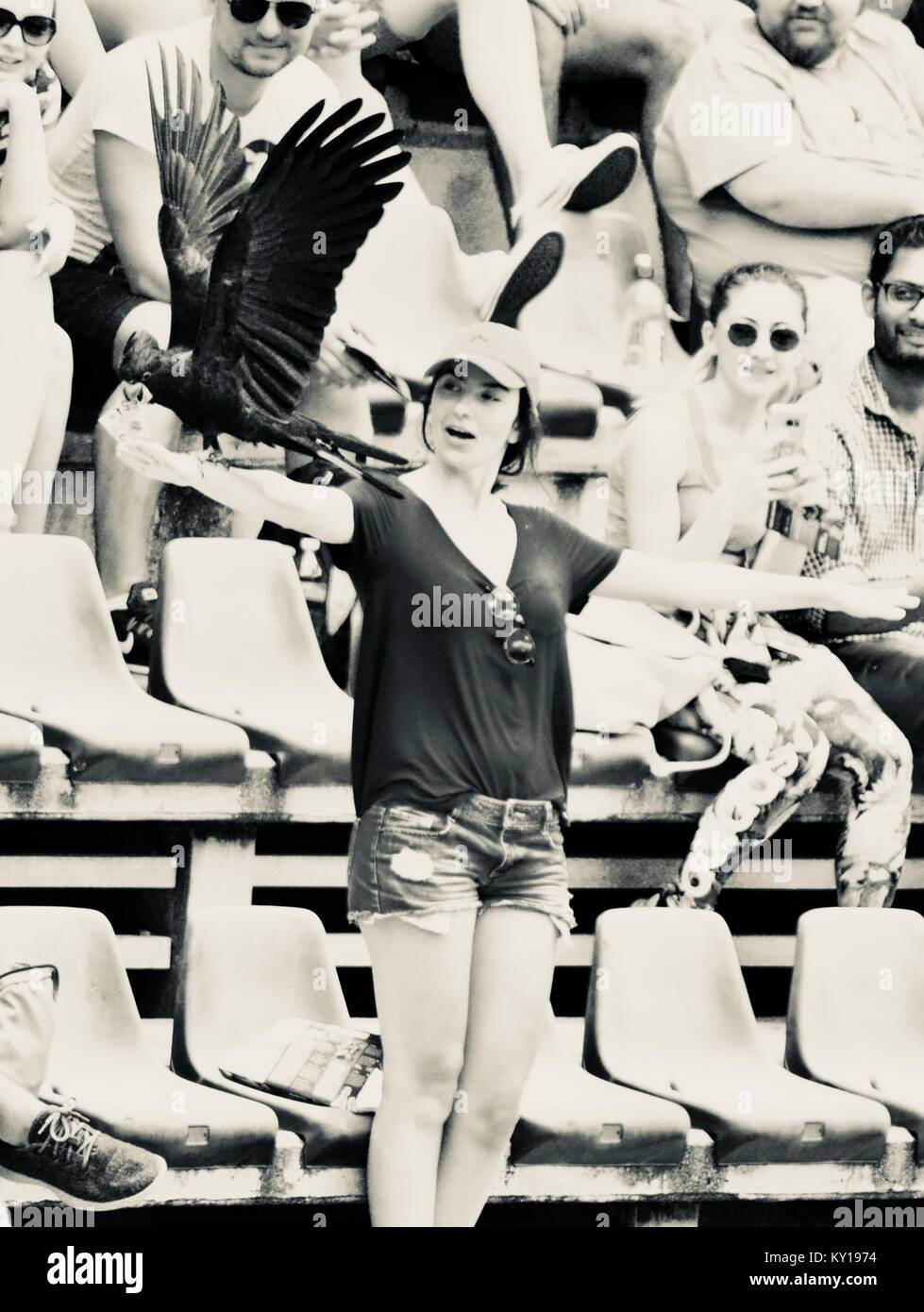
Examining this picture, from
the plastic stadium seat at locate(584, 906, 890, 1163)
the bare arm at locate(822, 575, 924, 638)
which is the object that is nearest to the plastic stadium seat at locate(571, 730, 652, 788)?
the plastic stadium seat at locate(584, 906, 890, 1163)

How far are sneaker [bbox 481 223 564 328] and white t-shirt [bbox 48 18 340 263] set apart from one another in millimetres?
409

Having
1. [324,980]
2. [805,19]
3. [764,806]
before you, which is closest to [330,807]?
[324,980]

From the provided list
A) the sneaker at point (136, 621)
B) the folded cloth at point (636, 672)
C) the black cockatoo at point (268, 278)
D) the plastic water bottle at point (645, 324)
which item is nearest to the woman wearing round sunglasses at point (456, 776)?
the black cockatoo at point (268, 278)

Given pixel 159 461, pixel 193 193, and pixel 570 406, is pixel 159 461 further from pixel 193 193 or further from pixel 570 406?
pixel 570 406

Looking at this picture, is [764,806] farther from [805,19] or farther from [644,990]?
[805,19]

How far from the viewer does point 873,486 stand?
404cm

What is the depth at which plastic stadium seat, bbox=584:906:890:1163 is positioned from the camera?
321cm

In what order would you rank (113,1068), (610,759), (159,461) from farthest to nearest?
(610,759) < (113,1068) < (159,461)

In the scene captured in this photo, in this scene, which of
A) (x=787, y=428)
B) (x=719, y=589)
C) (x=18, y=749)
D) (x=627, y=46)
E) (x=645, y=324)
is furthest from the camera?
(x=627, y=46)

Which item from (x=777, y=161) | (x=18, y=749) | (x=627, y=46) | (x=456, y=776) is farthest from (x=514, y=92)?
(x=456, y=776)

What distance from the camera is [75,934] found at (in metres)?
3.02

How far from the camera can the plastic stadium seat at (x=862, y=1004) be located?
3.39 meters

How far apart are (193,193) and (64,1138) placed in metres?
1.33

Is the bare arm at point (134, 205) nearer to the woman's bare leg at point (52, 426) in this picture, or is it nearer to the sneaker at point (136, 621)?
the woman's bare leg at point (52, 426)
